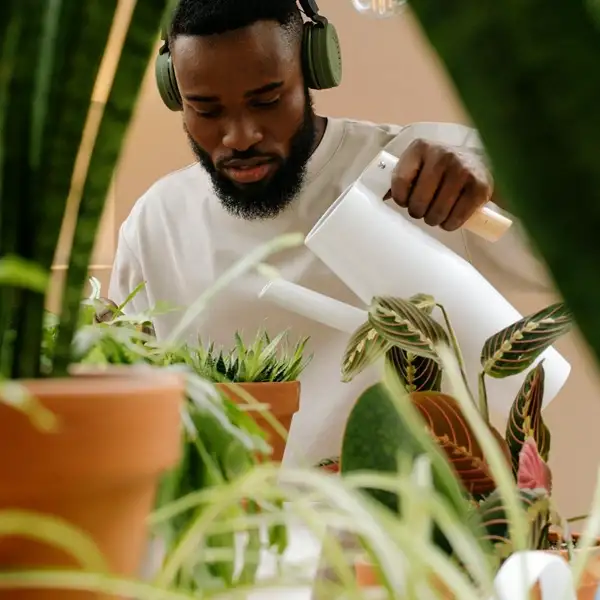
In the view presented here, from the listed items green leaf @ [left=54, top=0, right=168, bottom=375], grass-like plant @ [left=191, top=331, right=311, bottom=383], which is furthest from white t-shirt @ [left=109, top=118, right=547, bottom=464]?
green leaf @ [left=54, top=0, right=168, bottom=375]

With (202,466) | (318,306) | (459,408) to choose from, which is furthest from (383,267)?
(202,466)

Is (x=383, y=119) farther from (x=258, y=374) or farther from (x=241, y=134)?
(x=258, y=374)

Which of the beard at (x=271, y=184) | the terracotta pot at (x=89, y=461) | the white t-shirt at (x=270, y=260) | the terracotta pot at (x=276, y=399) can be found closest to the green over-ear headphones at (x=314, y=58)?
the beard at (x=271, y=184)

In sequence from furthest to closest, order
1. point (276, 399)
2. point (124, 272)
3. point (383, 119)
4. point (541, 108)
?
point (383, 119) → point (124, 272) → point (276, 399) → point (541, 108)

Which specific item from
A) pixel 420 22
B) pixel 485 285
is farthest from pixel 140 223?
pixel 420 22

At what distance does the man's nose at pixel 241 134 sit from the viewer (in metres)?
1.21

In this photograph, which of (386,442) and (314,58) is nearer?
(386,442)

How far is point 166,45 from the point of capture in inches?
48.8

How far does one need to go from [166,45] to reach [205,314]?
18.5 inches

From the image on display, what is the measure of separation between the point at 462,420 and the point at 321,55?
93cm

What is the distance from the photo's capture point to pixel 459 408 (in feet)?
1.16

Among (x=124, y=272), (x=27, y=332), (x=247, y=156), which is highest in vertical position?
(x=247, y=156)

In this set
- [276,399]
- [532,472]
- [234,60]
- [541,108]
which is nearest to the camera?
[541,108]

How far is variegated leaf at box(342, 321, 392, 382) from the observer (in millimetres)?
474
